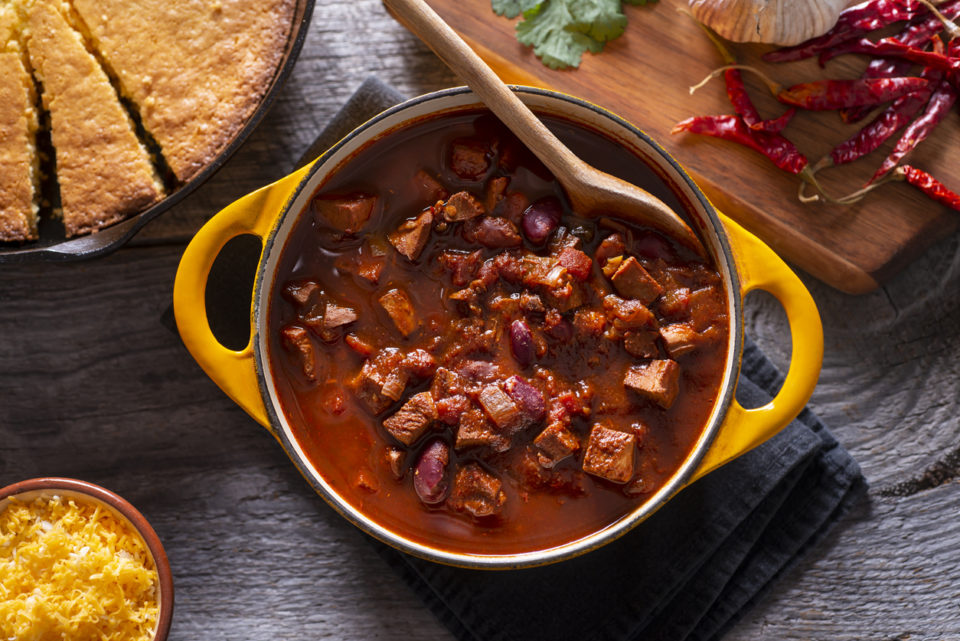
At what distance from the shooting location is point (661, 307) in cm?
268

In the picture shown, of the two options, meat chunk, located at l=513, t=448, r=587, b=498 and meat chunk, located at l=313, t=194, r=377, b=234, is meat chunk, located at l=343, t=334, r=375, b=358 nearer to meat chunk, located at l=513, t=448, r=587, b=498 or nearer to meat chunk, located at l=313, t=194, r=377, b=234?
meat chunk, located at l=313, t=194, r=377, b=234

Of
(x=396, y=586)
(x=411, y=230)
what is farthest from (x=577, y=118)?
(x=396, y=586)

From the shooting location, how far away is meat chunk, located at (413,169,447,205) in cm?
276

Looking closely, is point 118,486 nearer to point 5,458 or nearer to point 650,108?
point 5,458

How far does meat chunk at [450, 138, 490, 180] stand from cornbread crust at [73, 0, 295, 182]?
94 centimetres

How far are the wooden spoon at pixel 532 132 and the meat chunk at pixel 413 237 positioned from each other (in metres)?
0.42

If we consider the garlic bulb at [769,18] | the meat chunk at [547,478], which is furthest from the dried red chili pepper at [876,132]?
the meat chunk at [547,478]

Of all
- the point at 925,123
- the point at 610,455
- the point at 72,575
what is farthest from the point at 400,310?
the point at 925,123

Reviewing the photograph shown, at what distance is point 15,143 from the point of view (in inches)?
125

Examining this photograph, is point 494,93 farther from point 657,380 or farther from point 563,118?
point 657,380

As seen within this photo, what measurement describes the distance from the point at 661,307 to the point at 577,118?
2.28 ft

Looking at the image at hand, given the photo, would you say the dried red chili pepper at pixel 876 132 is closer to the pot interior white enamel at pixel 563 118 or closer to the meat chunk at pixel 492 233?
the pot interior white enamel at pixel 563 118

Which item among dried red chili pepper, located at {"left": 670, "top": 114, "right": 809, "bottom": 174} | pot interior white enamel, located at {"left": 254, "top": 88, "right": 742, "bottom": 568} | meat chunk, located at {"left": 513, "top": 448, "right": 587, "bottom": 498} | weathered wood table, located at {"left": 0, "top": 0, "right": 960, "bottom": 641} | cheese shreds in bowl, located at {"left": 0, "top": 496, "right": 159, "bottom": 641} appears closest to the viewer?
pot interior white enamel, located at {"left": 254, "top": 88, "right": 742, "bottom": 568}

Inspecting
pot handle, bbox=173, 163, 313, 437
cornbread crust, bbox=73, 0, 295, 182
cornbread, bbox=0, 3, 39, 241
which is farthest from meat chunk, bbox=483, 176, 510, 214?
cornbread, bbox=0, 3, 39, 241
